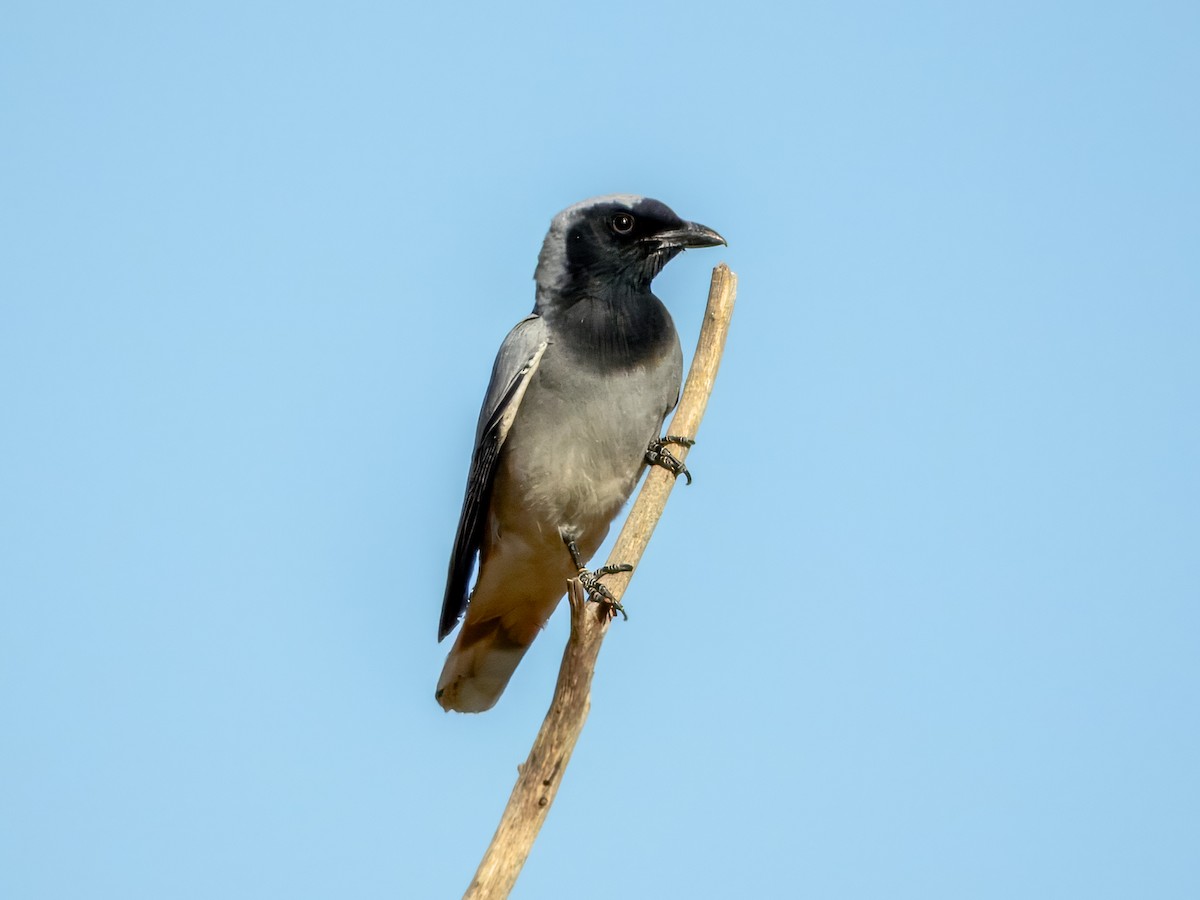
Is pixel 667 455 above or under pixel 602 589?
above

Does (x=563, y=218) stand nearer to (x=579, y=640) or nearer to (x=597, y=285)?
(x=597, y=285)

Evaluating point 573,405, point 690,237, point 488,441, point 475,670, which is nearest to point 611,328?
point 573,405

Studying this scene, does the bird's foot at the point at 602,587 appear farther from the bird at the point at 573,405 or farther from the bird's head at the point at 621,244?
the bird's head at the point at 621,244

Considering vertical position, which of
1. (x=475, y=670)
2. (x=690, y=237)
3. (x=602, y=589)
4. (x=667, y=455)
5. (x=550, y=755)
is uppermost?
(x=690, y=237)

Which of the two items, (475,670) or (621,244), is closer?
(621,244)

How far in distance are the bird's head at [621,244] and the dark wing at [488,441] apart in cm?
32

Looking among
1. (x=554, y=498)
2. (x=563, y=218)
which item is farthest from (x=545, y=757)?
(x=563, y=218)

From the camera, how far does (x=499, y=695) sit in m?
7.52

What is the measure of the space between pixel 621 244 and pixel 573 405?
0.90 m

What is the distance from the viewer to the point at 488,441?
23.4 ft

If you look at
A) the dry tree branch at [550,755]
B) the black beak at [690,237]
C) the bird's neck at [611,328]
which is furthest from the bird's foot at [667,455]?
the black beak at [690,237]

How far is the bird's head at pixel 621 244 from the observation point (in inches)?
278

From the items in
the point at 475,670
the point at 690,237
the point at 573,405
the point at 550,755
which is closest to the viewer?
the point at 550,755

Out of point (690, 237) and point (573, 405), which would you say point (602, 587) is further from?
point (690, 237)
